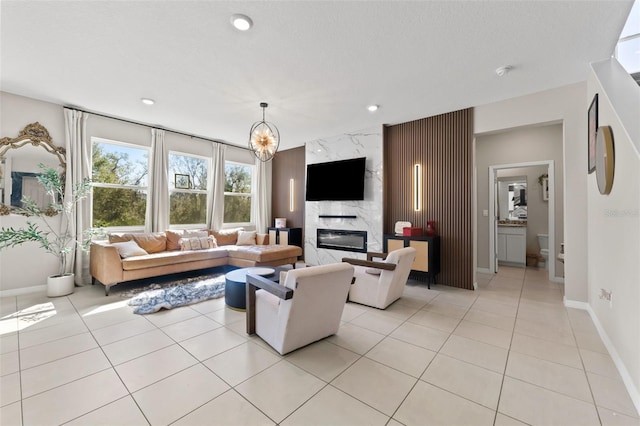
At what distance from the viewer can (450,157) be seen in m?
4.49

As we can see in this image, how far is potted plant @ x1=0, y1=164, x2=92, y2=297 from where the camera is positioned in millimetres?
3789

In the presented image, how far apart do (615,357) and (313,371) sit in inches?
100

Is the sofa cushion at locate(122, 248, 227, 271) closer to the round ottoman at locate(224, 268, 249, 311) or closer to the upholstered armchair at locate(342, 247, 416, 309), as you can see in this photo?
the round ottoman at locate(224, 268, 249, 311)

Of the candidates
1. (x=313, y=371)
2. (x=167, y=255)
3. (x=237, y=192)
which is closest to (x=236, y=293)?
(x=313, y=371)

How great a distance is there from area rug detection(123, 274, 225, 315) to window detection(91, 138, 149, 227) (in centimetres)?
165

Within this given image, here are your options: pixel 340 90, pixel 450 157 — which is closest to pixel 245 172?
pixel 340 90

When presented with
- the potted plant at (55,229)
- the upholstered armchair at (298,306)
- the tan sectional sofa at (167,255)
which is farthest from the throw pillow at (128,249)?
the upholstered armchair at (298,306)

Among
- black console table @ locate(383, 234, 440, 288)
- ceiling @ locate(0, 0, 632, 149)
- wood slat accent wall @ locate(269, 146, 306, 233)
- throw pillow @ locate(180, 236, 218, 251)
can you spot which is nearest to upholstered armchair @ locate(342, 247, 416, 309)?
black console table @ locate(383, 234, 440, 288)

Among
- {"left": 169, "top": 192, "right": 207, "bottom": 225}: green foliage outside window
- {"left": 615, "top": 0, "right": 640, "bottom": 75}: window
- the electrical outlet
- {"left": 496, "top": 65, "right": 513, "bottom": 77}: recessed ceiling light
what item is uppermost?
{"left": 615, "top": 0, "right": 640, "bottom": 75}: window

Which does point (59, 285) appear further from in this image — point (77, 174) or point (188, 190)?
point (188, 190)

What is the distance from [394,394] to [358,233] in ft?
12.6

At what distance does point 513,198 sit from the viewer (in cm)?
650

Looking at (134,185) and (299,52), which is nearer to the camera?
(299,52)

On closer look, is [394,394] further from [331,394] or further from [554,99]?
[554,99]
